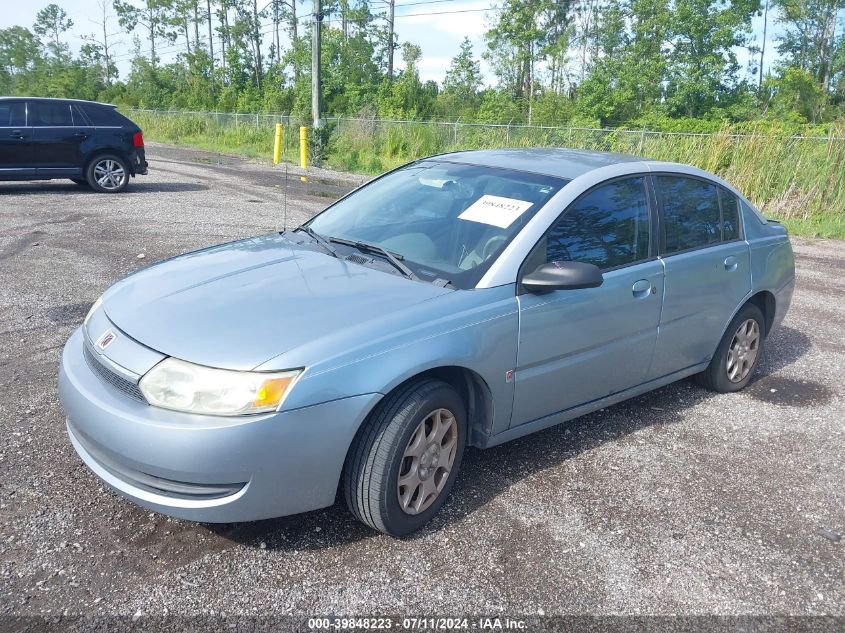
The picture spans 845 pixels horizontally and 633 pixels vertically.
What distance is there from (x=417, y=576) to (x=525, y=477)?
105cm

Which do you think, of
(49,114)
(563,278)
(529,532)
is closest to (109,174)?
(49,114)

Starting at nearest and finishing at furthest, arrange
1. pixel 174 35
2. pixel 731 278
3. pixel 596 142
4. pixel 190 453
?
pixel 190 453 < pixel 731 278 < pixel 596 142 < pixel 174 35

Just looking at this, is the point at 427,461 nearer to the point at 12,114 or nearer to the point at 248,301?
the point at 248,301

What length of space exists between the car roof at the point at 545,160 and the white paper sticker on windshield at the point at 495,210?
36 centimetres

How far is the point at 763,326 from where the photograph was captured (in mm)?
5281

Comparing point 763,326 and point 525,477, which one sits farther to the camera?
point 763,326

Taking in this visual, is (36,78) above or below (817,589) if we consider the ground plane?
above

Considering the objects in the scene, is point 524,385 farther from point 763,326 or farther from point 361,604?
point 763,326

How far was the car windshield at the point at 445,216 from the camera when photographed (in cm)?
362

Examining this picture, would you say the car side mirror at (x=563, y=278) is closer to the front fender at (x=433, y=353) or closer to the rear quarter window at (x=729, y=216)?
the front fender at (x=433, y=353)

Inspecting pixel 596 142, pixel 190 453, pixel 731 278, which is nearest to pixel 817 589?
pixel 731 278

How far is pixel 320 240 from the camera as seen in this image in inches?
162

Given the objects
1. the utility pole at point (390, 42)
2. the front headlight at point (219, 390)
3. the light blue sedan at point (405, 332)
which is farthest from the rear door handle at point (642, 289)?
the utility pole at point (390, 42)

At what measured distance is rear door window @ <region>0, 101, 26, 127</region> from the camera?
40.3ft
